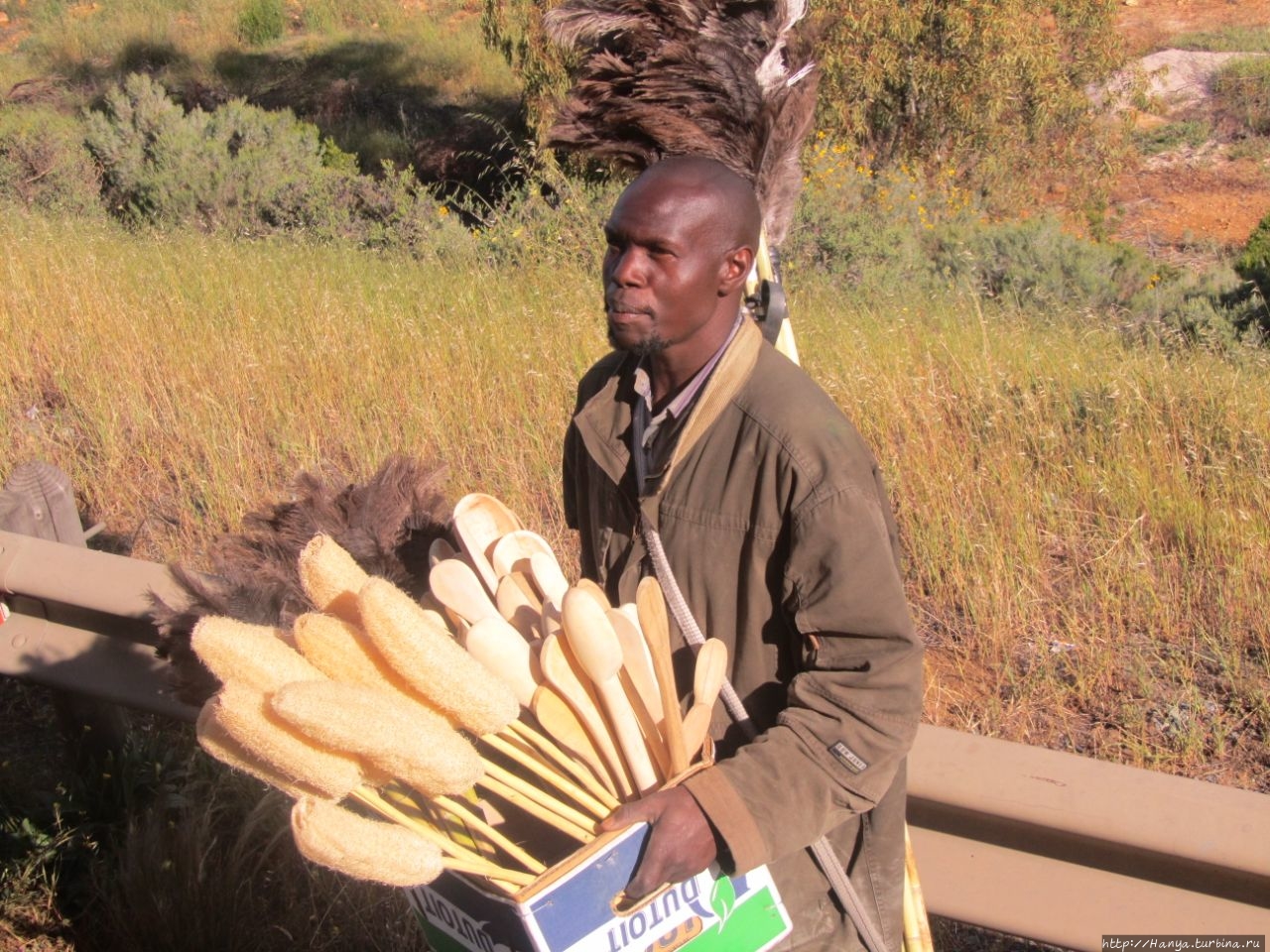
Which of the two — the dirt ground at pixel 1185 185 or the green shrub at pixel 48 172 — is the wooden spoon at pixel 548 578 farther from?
the dirt ground at pixel 1185 185

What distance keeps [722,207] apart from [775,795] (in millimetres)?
951

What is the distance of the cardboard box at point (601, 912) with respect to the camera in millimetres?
1641

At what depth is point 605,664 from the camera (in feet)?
5.49

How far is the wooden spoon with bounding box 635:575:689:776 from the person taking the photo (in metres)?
1.75

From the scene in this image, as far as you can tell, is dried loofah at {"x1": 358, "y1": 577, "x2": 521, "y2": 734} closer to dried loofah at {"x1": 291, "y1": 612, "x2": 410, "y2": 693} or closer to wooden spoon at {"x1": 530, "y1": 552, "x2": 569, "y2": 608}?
dried loofah at {"x1": 291, "y1": 612, "x2": 410, "y2": 693}

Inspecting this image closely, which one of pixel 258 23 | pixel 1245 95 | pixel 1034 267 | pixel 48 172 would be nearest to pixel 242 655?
pixel 1034 267

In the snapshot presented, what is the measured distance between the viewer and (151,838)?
319 centimetres

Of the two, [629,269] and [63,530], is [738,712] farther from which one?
[63,530]

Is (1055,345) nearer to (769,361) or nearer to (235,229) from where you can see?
(769,361)

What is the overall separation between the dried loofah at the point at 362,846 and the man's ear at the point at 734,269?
1.02 metres

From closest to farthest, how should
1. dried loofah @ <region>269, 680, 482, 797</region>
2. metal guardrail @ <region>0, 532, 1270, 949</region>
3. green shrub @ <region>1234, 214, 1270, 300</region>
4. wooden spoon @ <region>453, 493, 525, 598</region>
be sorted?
dried loofah @ <region>269, 680, 482, 797</region> < wooden spoon @ <region>453, 493, 525, 598</region> < metal guardrail @ <region>0, 532, 1270, 949</region> < green shrub @ <region>1234, 214, 1270, 300</region>

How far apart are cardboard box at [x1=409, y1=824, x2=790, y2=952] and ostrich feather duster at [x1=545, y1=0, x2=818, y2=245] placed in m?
1.36

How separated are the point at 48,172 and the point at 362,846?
41.5 ft

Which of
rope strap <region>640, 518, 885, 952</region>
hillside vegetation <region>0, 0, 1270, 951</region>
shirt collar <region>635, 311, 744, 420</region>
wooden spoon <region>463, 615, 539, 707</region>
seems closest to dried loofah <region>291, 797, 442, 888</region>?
wooden spoon <region>463, 615, 539, 707</region>
